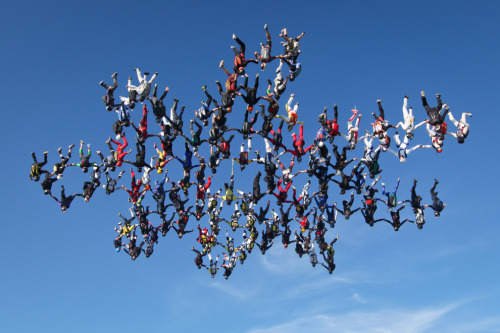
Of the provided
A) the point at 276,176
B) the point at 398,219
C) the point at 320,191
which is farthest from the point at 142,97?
the point at 398,219

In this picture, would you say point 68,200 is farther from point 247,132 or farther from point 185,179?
point 247,132

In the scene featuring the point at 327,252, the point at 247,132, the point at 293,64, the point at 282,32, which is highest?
the point at 282,32

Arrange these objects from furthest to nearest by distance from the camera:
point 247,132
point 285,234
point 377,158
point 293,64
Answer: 1. point 285,234
2. point 377,158
3. point 247,132
4. point 293,64

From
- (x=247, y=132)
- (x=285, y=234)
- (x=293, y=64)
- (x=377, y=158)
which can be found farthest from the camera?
(x=285, y=234)

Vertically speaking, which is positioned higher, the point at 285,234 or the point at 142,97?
the point at 142,97

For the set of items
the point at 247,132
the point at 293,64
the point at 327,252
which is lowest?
the point at 327,252

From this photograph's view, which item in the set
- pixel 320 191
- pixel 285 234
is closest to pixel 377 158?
pixel 320 191

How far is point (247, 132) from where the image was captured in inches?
349

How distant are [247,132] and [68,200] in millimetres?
4774

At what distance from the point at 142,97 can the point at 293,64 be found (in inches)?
111

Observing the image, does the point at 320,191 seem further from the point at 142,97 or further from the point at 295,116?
the point at 142,97

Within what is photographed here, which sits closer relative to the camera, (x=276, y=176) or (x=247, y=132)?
(x=247, y=132)

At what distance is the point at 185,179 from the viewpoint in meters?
10.4

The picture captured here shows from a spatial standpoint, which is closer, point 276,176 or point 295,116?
point 295,116
